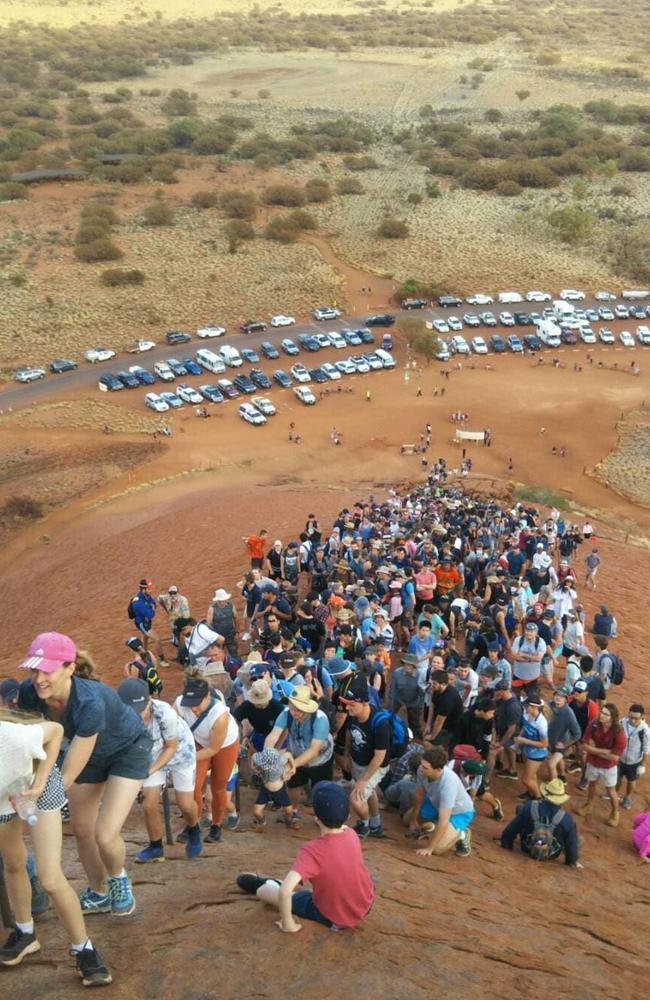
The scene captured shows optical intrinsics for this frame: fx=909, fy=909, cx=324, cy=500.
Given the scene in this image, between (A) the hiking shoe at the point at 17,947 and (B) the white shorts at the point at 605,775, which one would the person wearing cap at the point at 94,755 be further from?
(B) the white shorts at the point at 605,775

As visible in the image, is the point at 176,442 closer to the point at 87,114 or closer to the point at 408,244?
the point at 408,244

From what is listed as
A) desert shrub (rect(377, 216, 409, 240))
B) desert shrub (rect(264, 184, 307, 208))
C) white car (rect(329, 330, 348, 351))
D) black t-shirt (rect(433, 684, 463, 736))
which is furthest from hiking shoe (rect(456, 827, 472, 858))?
desert shrub (rect(264, 184, 307, 208))

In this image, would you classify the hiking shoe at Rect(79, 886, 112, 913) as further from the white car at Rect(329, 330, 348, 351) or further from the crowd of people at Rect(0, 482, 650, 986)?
the white car at Rect(329, 330, 348, 351)

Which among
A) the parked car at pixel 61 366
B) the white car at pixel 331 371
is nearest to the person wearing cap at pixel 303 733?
the white car at pixel 331 371

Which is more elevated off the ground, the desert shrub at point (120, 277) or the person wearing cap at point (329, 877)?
the person wearing cap at point (329, 877)

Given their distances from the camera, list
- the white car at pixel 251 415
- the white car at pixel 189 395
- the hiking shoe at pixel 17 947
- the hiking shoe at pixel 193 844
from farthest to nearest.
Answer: the white car at pixel 189 395
the white car at pixel 251 415
the hiking shoe at pixel 193 844
the hiking shoe at pixel 17 947

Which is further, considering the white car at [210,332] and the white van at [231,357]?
the white car at [210,332]

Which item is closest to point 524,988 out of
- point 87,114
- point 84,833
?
point 84,833
